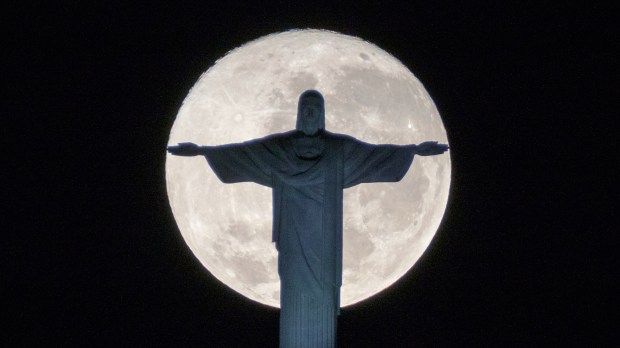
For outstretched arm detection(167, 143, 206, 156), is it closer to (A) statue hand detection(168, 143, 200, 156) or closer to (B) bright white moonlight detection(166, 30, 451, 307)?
(A) statue hand detection(168, 143, 200, 156)

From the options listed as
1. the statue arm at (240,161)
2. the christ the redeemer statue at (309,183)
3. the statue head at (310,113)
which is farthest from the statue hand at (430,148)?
the statue arm at (240,161)

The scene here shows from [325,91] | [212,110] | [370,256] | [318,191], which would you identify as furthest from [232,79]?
[370,256]

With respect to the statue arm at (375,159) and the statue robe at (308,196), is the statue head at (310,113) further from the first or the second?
the statue arm at (375,159)

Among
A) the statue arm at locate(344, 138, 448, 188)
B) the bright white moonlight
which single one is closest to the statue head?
the statue arm at locate(344, 138, 448, 188)

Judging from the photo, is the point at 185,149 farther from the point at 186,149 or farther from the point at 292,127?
the point at 292,127

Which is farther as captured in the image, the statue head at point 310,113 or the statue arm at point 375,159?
the statue arm at point 375,159

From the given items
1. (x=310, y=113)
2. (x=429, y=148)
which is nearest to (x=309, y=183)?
(x=310, y=113)

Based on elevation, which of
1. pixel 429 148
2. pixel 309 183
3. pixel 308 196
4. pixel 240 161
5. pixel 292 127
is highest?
pixel 292 127
